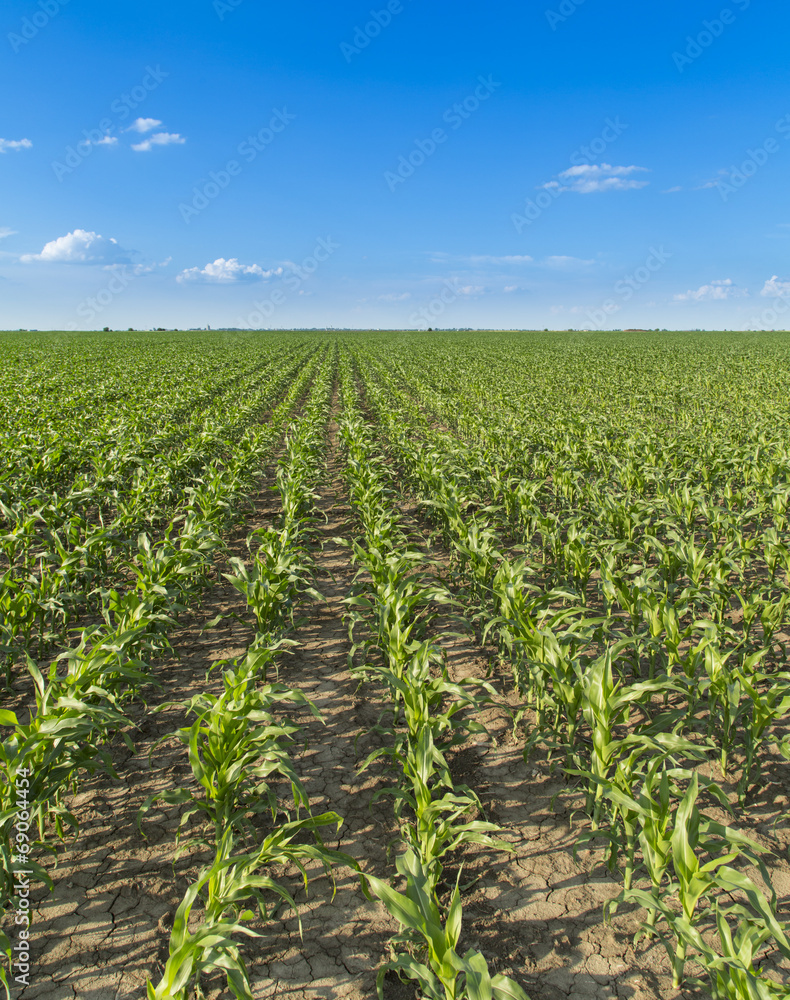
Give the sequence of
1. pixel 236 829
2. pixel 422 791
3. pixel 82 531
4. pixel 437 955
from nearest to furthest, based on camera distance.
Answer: pixel 437 955 → pixel 422 791 → pixel 236 829 → pixel 82 531

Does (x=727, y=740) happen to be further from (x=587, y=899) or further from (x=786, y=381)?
(x=786, y=381)

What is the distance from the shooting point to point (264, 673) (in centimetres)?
434

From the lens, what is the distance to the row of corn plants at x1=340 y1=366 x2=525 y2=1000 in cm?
185

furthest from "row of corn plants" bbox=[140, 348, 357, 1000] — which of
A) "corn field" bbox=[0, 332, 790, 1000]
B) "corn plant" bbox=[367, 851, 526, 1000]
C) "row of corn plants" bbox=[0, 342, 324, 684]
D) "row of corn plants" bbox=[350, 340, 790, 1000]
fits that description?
"row of corn plants" bbox=[0, 342, 324, 684]

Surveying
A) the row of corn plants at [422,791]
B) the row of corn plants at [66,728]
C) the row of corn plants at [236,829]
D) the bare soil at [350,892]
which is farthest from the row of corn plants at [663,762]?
the row of corn plants at [66,728]

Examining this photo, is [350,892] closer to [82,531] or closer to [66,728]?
[66,728]

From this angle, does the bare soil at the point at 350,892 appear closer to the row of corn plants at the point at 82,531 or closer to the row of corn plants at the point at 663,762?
the row of corn plants at the point at 663,762

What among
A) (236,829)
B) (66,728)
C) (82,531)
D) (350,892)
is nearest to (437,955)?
(350,892)

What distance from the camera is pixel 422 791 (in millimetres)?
2562

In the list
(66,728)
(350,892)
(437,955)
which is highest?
(66,728)

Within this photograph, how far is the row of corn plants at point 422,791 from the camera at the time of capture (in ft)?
6.07

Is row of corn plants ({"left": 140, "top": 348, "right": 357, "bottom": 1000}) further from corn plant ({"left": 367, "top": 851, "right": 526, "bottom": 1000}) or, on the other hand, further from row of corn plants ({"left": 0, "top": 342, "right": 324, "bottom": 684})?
row of corn plants ({"left": 0, "top": 342, "right": 324, "bottom": 684})

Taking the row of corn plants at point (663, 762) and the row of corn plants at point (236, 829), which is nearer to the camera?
the row of corn plants at point (236, 829)

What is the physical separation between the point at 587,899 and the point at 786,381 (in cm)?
2347
